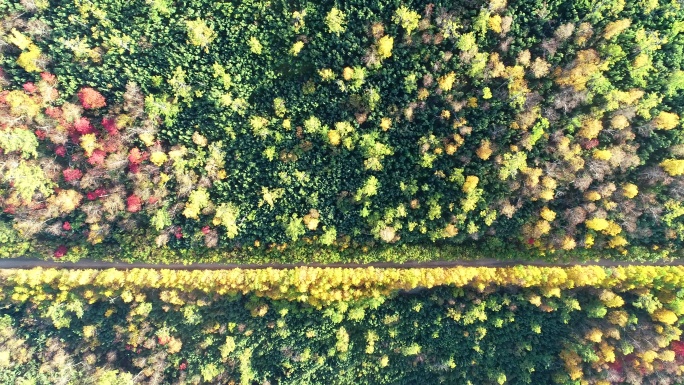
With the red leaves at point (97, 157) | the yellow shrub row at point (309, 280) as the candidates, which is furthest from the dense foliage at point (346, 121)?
the yellow shrub row at point (309, 280)

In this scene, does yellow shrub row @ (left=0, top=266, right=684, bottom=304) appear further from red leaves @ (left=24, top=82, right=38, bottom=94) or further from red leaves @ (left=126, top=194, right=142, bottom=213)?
red leaves @ (left=24, top=82, right=38, bottom=94)

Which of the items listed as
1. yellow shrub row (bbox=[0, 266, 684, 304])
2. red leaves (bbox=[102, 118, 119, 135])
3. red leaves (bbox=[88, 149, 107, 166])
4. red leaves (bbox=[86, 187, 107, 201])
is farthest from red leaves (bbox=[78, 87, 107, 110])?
→ yellow shrub row (bbox=[0, 266, 684, 304])

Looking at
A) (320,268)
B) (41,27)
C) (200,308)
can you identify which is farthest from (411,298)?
(41,27)

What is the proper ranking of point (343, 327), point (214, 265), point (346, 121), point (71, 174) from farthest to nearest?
point (343, 327)
point (214, 265)
point (71, 174)
point (346, 121)

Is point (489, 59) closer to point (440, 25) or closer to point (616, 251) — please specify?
point (440, 25)

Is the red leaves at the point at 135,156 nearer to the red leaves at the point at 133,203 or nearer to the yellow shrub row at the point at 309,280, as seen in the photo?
the red leaves at the point at 133,203

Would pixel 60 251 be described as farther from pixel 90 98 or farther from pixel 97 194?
pixel 90 98

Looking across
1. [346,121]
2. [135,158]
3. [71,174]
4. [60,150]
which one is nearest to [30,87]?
[60,150]
